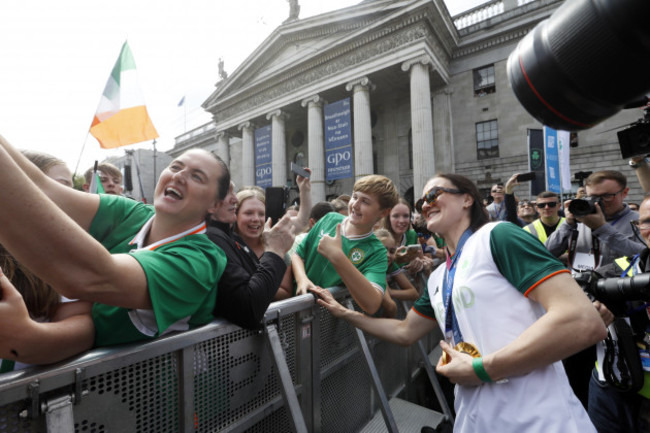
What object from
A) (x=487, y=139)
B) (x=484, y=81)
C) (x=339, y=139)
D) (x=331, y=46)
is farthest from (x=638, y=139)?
(x=331, y=46)

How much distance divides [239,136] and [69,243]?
30775mm

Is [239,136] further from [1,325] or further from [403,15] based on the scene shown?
[1,325]

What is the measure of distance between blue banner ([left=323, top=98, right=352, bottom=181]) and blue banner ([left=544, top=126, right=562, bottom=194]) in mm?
10468

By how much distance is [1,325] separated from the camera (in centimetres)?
90

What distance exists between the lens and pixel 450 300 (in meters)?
1.59

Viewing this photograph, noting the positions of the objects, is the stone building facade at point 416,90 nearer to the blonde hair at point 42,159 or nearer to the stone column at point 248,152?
the stone column at point 248,152

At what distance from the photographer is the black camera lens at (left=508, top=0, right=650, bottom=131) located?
926 mm

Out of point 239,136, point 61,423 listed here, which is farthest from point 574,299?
point 239,136

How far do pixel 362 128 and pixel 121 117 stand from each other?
50.2ft

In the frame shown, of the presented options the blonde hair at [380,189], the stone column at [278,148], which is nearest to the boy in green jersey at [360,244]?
the blonde hair at [380,189]

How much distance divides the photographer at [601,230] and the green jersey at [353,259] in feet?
6.63

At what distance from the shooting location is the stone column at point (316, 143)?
827 inches

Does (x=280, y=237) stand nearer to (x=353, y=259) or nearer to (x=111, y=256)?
(x=353, y=259)

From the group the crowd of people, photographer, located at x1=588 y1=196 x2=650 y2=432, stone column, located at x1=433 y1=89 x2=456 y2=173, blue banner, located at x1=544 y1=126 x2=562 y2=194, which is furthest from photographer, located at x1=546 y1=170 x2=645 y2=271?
stone column, located at x1=433 y1=89 x2=456 y2=173
